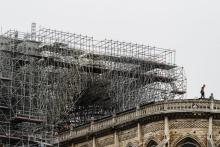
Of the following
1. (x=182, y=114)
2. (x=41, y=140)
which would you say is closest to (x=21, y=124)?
(x=41, y=140)

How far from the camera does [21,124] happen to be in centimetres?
10206

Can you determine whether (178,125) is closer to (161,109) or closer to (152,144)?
(161,109)

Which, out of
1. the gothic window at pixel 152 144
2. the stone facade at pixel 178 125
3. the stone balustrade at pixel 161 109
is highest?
the stone balustrade at pixel 161 109

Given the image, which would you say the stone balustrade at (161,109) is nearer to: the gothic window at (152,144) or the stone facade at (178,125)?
the stone facade at (178,125)

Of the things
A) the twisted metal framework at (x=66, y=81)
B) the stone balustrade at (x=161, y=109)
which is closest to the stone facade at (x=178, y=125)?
the stone balustrade at (x=161, y=109)

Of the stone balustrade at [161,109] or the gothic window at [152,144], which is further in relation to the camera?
the gothic window at [152,144]

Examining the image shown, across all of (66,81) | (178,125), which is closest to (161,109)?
(178,125)

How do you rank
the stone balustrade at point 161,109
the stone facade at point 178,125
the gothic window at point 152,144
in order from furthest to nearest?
the gothic window at point 152,144 → the stone balustrade at point 161,109 → the stone facade at point 178,125

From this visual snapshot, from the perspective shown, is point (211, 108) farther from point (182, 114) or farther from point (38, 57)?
point (38, 57)

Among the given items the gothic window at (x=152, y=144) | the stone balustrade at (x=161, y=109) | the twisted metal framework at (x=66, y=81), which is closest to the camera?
the stone balustrade at (x=161, y=109)

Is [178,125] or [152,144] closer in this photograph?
[178,125]

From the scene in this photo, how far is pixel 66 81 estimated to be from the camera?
107m

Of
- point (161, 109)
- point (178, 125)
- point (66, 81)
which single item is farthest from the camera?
point (66, 81)

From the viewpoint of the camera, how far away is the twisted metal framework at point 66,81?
102 m
